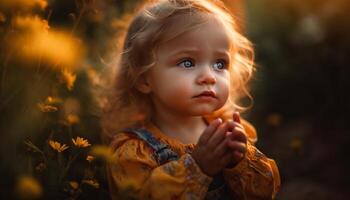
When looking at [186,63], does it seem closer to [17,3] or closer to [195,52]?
[195,52]

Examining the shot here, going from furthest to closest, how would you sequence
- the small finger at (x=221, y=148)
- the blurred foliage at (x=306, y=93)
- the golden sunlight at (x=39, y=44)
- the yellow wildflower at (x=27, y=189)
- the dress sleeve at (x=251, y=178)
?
the blurred foliage at (x=306, y=93), the golden sunlight at (x=39, y=44), the dress sleeve at (x=251, y=178), the small finger at (x=221, y=148), the yellow wildflower at (x=27, y=189)

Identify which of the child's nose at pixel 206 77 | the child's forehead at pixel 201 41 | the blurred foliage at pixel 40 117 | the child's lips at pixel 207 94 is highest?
the child's forehead at pixel 201 41

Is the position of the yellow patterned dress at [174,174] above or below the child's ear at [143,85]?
below

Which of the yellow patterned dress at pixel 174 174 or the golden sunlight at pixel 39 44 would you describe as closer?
the yellow patterned dress at pixel 174 174

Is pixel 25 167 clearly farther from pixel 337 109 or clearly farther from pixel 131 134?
pixel 337 109

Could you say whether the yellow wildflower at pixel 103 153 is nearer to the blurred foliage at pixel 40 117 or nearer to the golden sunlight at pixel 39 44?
the blurred foliage at pixel 40 117

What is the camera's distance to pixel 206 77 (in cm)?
180

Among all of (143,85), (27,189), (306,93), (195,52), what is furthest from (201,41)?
(306,93)

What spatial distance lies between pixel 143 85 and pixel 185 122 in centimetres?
21

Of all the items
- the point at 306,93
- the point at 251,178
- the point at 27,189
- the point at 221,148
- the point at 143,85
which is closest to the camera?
the point at 27,189

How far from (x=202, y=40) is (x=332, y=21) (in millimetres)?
1777

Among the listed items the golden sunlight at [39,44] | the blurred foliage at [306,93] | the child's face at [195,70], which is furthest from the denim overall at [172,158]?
the blurred foliage at [306,93]

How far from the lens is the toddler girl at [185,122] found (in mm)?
1695

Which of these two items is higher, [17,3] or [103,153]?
[17,3]
